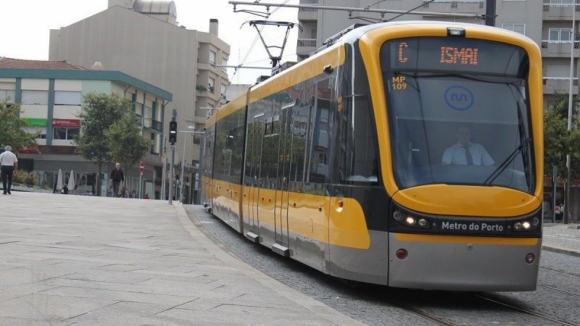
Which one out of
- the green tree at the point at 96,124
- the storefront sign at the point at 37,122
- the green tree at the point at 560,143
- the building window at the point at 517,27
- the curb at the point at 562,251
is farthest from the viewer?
the storefront sign at the point at 37,122

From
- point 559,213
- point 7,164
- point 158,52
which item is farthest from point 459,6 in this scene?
point 7,164

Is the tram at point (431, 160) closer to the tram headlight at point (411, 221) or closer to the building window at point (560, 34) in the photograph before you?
the tram headlight at point (411, 221)

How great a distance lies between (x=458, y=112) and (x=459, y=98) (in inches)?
6.5

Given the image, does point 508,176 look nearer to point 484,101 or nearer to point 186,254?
point 484,101

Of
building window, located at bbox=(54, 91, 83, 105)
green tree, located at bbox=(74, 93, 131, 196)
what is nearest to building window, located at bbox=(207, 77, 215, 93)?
building window, located at bbox=(54, 91, 83, 105)

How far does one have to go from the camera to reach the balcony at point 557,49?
227 ft

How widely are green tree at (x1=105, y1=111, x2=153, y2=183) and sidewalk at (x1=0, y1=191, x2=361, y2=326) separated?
170 feet

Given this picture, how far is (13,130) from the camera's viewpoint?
65.7m

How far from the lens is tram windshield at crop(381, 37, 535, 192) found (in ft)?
36.3

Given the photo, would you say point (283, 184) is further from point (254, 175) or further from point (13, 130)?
point (13, 130)

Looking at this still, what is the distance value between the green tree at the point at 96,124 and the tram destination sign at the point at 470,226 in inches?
2412

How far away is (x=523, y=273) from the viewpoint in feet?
36.1

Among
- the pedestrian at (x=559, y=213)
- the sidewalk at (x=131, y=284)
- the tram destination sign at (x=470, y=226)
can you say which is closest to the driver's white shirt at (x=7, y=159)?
the sidewalk at (x=131, y=284)

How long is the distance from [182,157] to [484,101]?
84.5m
